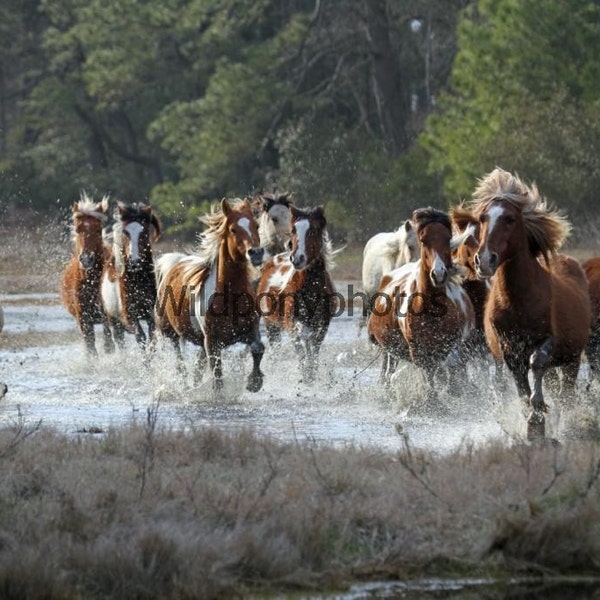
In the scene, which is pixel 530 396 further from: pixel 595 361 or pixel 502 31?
pixel 502 31

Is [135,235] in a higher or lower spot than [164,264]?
higher

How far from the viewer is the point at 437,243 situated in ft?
43.4

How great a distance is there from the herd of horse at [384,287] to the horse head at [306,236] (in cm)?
1

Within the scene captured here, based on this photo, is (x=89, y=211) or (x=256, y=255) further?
(x=89, y=211)

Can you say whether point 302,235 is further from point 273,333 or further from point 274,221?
point 273,333

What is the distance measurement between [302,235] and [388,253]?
1768mm

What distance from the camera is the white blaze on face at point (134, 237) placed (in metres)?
17.6

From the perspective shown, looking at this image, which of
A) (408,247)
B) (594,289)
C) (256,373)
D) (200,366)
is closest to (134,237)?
(200,366)

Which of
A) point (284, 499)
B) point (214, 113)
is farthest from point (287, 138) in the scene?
point (284, 499)

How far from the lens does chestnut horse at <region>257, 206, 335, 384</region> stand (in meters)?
16.4

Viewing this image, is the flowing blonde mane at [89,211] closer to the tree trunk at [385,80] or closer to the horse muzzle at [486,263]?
the horse muzzle at [486,263]

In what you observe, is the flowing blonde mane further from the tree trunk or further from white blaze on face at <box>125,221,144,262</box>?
the tree trunk

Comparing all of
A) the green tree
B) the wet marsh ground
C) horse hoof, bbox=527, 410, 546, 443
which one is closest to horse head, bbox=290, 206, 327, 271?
the wet marsh ground

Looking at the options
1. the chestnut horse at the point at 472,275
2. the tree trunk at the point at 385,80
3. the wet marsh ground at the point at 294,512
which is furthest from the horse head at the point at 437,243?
the tree trunk at the point at 385,80
